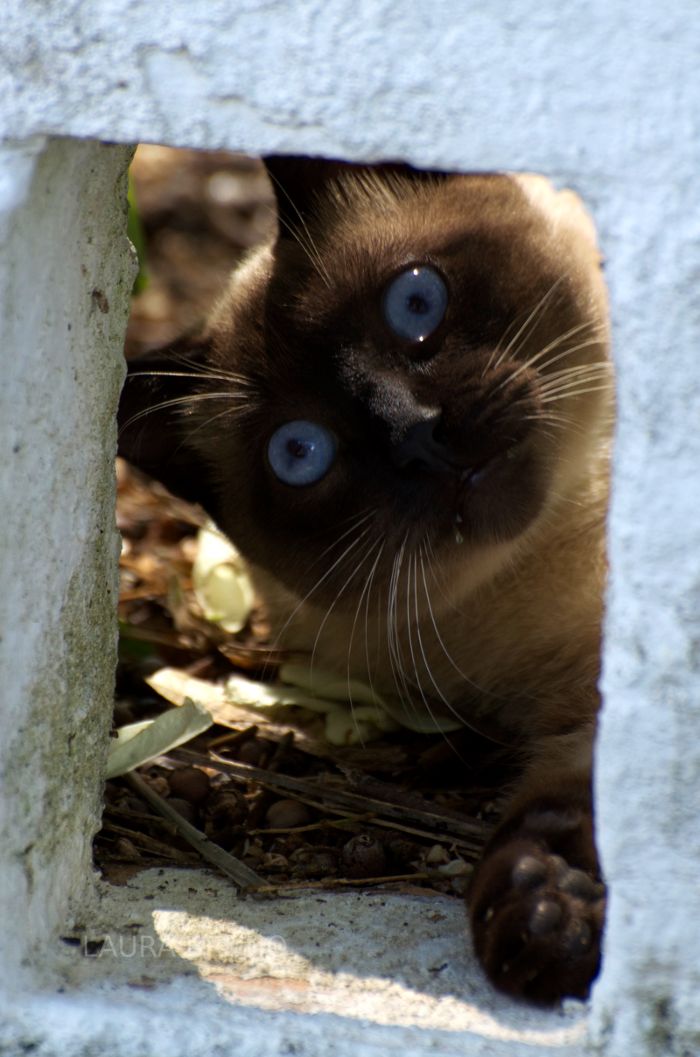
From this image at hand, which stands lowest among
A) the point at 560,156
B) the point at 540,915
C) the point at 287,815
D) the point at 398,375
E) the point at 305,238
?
the point at 540,915

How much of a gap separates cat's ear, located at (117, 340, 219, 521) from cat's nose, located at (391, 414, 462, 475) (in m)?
0.60

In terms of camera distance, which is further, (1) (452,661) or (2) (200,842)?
(1) (452,661)

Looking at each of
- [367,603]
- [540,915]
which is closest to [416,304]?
[367,603]

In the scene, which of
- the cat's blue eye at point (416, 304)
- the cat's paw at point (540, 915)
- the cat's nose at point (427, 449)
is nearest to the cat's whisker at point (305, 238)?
the cat's blue eye at point (416, 304)

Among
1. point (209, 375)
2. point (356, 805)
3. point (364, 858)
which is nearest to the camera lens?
point (364, 858)

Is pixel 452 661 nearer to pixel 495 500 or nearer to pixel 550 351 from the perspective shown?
pixel 495 500

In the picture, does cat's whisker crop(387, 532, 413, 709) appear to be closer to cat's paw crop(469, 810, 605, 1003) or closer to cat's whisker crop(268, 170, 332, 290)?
cat's whisker crop(268, 170, 332, 290)

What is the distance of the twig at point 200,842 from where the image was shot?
2.12m

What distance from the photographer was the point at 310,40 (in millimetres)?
1352

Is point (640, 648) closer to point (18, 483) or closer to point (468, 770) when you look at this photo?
point (18, 483)

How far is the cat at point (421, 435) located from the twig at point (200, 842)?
466 mm

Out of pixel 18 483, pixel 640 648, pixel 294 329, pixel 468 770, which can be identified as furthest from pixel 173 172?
pixel 640 648

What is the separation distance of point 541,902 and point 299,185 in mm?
1742

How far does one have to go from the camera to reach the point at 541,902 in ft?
5.47
